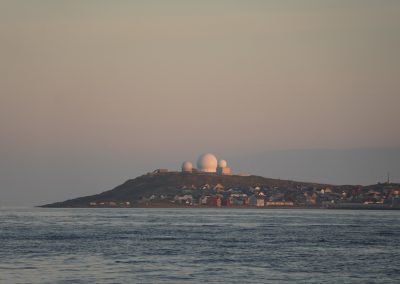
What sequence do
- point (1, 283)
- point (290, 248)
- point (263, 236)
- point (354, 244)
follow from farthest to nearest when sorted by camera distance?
point (263, 236), point (354, 244), point (290, 248), point (1, 283)

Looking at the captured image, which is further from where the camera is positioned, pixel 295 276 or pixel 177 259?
pixel 177 259

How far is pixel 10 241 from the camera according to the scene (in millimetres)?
71625

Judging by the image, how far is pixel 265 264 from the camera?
52562 mm

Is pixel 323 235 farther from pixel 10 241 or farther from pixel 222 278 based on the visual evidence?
pixel 222 278

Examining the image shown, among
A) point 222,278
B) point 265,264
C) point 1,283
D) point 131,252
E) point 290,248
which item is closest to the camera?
point 1,283

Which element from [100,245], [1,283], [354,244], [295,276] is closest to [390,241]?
[354,244]

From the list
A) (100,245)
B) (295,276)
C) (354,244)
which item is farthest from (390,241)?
(295,276)

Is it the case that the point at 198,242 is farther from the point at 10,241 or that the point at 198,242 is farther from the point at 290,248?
the point at 10,241

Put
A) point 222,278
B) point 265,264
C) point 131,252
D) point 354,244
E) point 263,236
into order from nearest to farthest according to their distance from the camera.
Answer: point 222,278, point 265,264, point 131,252, point 354,244, point 263,236

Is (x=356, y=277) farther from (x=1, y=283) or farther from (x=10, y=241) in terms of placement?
(x=10, y=241)

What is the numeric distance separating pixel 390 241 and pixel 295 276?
32.2 meters

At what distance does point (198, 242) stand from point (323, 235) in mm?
18405

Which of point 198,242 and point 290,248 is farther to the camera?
point 198,242

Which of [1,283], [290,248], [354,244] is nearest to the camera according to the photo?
[1,283]
